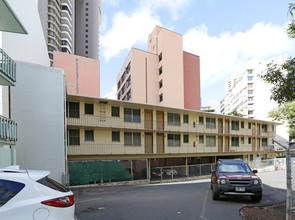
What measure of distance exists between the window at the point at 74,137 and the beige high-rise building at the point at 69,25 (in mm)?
47027

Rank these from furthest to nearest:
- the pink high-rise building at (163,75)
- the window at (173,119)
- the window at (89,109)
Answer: the pink high-rise building at (163,75) < the window at (173,119) < the window at (89,109)

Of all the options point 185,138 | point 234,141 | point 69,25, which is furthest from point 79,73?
point 69,25

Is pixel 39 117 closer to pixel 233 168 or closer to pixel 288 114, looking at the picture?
pixel 233 168

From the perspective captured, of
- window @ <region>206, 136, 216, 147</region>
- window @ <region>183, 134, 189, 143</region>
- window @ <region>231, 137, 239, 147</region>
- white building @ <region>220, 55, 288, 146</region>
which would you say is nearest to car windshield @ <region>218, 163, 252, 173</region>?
window @ <region>183, 134, 189, 143</region>

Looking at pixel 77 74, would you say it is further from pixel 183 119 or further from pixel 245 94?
pixel 245 94

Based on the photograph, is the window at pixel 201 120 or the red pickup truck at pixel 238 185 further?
the window at pixel 201 120

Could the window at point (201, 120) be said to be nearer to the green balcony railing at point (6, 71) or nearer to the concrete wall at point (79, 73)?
the concrete wall at point (79, 73)

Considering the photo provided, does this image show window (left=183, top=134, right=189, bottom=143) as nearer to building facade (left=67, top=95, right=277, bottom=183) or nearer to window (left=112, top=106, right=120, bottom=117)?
building facade (left=67, top=95, right=277, bottom=183)

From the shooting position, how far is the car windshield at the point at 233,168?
10.3 metres

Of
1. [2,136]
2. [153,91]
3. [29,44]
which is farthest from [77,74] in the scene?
[2,136]

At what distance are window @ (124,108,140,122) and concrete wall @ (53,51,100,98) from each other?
1340 cm

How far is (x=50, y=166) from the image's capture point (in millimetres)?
15164

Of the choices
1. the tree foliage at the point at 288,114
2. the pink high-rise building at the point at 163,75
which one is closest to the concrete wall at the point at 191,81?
the pink high-rise building at the point at 163,75

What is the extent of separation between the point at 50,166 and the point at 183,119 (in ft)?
54.9
